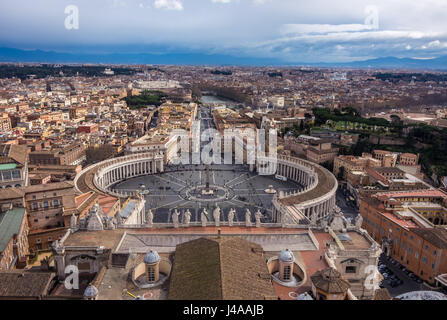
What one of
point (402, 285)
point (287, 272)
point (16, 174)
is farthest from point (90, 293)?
point (402, 285)

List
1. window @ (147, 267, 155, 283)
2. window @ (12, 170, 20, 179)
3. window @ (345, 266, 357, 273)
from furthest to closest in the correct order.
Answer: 1. window @ (12, 170, 20, 179)
2. window @ (345, 266, 357, 273)
3. window @ (147, 267, 155, 283)

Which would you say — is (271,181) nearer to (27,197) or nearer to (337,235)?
(337,235)

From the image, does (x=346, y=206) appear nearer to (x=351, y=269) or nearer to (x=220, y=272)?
(x=351, y=269)

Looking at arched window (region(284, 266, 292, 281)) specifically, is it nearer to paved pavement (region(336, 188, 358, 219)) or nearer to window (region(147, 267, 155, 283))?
window (region(147, 267, 155, 283))

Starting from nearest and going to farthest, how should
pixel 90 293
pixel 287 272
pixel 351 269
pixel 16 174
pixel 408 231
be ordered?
pixel 90 293, pixel 287 272, pixel 351 269, pixel 408 231, pixel 16 174

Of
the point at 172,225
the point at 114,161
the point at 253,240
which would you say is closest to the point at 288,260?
the point at 253,240

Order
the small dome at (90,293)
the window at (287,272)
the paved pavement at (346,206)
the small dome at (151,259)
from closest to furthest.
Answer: the small dome at (90,293)
the small dome at (151,259)
the window at (287,272)
the paved pavement at (346,206)

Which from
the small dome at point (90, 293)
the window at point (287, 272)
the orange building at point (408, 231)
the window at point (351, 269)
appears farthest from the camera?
the orange building at point (408, 231)

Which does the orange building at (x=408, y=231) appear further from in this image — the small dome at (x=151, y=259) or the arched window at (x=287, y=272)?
the small dome at (x=151, y=259)

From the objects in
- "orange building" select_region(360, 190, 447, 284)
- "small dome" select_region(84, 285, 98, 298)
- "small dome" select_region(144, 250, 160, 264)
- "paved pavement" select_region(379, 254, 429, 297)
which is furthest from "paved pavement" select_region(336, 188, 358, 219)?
Answer: "small dome" select_region(84, 285, 98, 298)

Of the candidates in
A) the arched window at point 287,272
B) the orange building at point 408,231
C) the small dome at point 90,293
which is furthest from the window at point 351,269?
the small dome at point 90,293

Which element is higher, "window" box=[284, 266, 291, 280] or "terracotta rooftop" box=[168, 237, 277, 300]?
"terracotta rooftop" box=[168, 237, 277, 300]
